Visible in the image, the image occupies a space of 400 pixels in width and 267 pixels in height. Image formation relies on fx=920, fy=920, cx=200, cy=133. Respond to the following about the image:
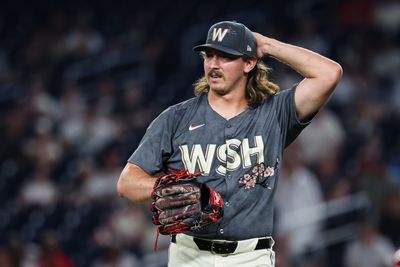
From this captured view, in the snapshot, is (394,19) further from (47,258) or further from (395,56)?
(47,258)

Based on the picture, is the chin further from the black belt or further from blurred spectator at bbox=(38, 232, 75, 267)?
blurred spectator at bbox=(38, 232, 75, 267)

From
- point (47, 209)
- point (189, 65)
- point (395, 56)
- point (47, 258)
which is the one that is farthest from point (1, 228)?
point (395, 56)

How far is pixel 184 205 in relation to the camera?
427 cm

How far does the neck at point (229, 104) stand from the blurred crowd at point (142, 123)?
3.30 m

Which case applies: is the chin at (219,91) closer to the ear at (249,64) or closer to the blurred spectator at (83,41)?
the ear at (249,64)

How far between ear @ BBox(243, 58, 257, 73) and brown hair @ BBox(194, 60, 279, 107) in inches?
3.1

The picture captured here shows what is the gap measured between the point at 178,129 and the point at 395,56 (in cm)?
613

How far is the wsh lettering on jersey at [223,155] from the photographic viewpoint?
180 inches

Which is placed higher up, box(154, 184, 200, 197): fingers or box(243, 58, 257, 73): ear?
box(243, 58, 257, 73): ear

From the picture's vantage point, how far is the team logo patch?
4539 mm

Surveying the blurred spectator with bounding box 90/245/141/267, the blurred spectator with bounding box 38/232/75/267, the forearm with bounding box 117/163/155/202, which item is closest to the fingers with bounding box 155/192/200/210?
the forearm with bounding box 117/163/155/202

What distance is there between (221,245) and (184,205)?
0.37 m

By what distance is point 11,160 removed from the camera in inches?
429

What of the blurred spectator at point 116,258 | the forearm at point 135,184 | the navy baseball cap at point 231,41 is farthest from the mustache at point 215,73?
the blurred spectator at point 116,258
